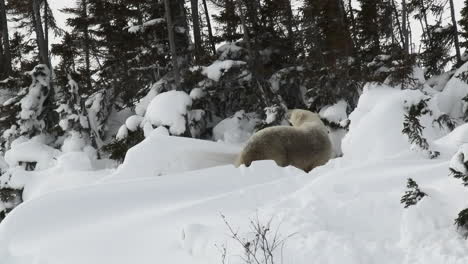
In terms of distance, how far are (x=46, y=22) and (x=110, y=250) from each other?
16384 millimetres

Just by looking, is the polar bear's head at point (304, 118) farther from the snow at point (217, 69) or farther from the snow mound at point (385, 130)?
the snow at point (217, 69)

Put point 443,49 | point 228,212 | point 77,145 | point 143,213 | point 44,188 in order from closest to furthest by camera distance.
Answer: point 228,212, point 143,213, point 44,188, point 77,145, point 443,49

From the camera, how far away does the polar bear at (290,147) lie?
6.70 meters

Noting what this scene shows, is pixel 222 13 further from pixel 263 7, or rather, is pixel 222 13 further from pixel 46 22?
pixel 46 22

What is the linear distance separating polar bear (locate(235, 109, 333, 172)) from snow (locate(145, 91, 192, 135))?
13.1ft

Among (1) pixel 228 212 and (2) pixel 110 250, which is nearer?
(2) pixel 110 250

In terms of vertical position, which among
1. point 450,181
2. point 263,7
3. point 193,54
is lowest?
point 450,181

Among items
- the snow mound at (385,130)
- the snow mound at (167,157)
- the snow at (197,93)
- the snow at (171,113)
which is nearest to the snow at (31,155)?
the snow at (171,113)

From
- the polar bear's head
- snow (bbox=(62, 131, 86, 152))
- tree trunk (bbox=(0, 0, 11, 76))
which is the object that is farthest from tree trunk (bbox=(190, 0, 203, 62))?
tree trunk (bbox=(0, 0, 11, 76))

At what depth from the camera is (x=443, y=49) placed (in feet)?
45.7

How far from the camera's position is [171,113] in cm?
1058

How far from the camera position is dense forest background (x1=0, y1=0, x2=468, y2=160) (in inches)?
463

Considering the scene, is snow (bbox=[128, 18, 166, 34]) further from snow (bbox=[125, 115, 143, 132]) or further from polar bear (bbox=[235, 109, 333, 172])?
polar bear (bbox=[235, 109, 333, 172])

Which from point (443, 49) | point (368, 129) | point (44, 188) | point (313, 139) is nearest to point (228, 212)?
point (368, 129)
